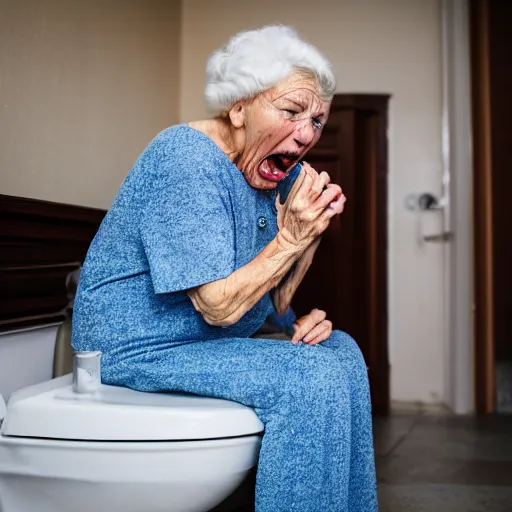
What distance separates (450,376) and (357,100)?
124 centimetres

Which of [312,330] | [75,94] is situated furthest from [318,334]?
[75,94]

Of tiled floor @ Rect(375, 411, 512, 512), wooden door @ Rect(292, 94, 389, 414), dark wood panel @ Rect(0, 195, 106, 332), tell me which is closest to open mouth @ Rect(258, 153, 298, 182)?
dark wood panel @ Rect(0, 195, 106, 332)

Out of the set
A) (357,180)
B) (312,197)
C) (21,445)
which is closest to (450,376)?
(357,180)

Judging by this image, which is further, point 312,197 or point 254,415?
point 312,197

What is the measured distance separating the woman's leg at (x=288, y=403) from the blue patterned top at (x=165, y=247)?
0.07m

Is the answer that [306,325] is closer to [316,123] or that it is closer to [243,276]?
[243,276]

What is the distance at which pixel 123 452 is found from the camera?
105 cm

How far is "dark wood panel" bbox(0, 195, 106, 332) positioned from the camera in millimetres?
1476

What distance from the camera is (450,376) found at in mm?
3018

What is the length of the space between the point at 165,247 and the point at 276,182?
0.98 ft

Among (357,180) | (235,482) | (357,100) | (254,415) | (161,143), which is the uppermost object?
(357,100)

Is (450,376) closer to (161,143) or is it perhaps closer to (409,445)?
(409,445)

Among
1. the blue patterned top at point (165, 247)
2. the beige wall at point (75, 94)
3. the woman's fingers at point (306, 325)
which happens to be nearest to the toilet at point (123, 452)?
the blue patterned top at point (165, 247)

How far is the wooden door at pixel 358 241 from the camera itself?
305 cm
